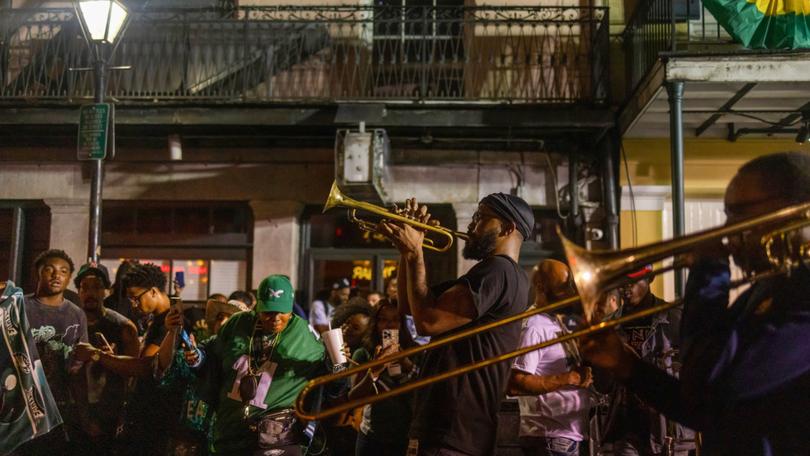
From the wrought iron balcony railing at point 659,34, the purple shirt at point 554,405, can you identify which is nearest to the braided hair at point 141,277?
the purple shirt at point 554,405

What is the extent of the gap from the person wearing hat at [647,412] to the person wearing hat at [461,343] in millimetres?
1943

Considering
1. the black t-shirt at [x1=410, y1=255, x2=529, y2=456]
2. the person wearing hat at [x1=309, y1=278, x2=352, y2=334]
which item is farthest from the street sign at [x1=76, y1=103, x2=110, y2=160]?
the black t-shirt at [x1=410, y1=255, x2=529, y2=456]

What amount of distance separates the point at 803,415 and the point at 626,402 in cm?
323

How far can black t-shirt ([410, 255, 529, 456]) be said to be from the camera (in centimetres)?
326

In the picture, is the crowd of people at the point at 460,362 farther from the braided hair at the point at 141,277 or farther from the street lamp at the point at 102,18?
the street lamp at the point at 102,18

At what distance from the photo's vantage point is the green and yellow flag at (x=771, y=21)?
26.3 feet

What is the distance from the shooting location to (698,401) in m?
2.16

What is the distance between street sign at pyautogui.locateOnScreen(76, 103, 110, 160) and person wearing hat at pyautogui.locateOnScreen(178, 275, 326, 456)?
423 cm

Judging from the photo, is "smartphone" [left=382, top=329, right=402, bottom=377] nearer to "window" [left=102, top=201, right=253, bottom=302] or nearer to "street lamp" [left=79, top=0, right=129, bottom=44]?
"street lamp" [left=79, top=0, right=129, bottom=44]

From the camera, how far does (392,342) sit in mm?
5113

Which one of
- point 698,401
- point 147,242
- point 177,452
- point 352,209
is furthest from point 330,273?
point 698,401

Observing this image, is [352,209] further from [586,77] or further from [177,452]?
[586,77]

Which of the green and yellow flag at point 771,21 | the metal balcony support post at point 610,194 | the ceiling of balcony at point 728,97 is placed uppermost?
the green and yellow flag at point 771,21

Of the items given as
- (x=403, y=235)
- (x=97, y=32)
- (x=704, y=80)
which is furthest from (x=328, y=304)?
(x=403, y=235)
